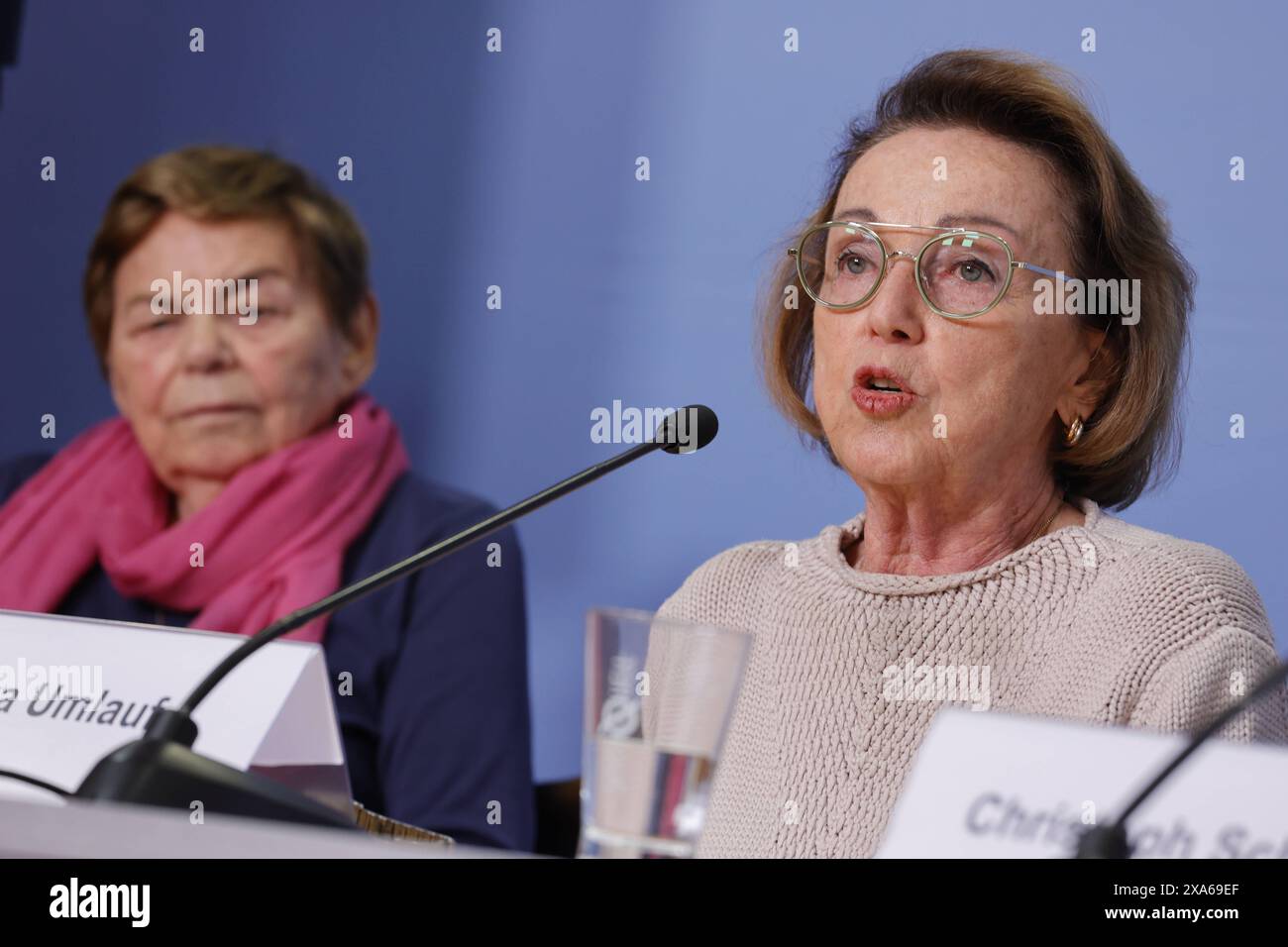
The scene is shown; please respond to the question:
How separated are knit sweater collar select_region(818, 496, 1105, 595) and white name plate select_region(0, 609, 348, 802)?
0.59 metres

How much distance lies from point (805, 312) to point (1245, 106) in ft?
2.03

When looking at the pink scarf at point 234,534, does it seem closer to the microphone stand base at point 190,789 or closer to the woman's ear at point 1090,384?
the woman's ear at point 1090,384

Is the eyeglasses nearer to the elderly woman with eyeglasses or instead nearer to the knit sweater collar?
the elderly woman with eyeglasses

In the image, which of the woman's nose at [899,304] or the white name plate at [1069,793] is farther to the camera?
the woman's nose at [899,304]

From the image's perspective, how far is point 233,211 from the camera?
7.72ft

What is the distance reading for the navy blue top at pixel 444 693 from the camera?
2.05 m

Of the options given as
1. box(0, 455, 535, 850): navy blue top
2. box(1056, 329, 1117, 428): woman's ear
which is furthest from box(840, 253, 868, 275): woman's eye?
box(0, 455, 535, 850): navy blue top

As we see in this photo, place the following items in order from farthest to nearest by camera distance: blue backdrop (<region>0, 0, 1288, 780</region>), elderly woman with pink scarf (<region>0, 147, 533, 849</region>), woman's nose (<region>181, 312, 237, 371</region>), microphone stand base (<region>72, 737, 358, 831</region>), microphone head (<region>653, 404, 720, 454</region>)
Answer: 1. woman's nose (<region>181, 312, 237, 371</region>)
2. elderly woman with pink scarf (<region>0, 147, 533, 849</region>)
3. blue backdrop (<region>0, 0, 1288, 780</region>)
4. microphone head (<region>653, 404, 720, 454</region>)
5. microphone stand base (<region>72, 737, 358, 831</region>)

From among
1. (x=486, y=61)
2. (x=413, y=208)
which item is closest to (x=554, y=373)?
(x=413, y=208)

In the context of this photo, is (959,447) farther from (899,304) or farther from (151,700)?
(151,700)

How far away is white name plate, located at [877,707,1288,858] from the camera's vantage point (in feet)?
2.32

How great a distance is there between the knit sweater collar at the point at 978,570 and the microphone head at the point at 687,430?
15.5 inches

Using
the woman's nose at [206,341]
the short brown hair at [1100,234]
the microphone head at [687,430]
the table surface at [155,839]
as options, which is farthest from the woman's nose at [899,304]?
the woman's nose at [206,341]

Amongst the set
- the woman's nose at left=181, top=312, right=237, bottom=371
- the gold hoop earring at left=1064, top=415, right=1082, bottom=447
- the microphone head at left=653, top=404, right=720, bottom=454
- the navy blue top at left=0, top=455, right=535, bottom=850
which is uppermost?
the woman's nose at left=181, top=312, right=237, bottom=371
